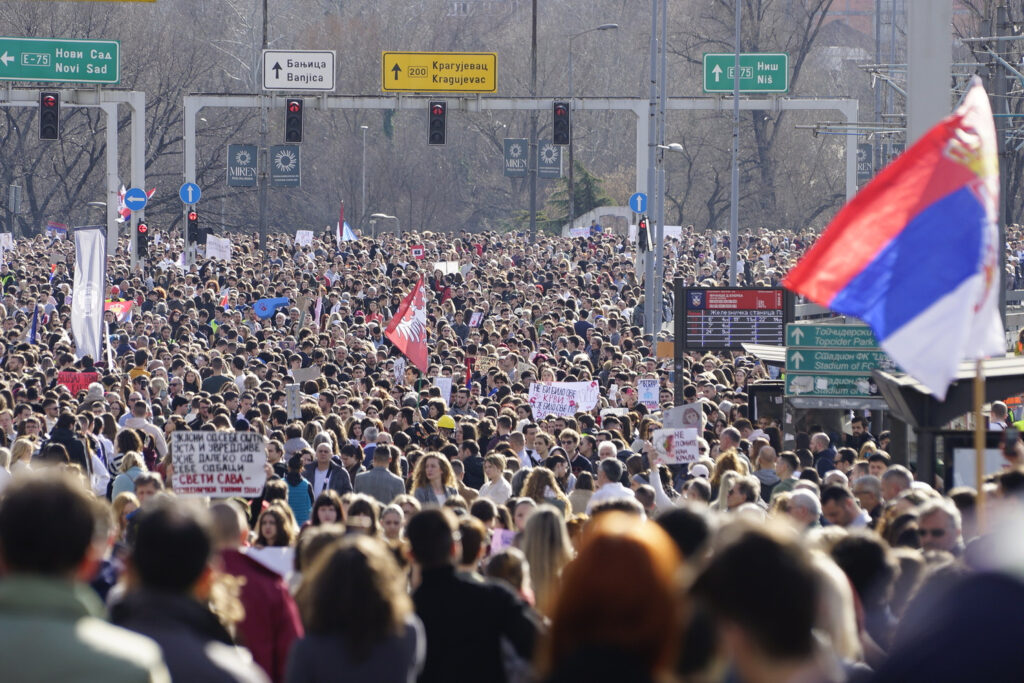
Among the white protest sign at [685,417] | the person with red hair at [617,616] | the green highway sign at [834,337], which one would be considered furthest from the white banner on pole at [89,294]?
the person with red hair at [617,616]

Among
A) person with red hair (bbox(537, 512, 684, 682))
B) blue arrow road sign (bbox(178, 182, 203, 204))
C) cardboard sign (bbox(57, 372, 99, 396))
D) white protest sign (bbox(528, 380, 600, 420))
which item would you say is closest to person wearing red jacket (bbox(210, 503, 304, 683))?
person with red hair (bbox(537, 512, 684, 682))

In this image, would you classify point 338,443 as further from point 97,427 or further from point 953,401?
point 953,401

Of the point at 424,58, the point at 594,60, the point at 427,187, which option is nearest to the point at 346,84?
the point at 427,187

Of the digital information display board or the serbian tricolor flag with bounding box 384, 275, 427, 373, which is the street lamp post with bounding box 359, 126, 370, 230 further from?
the digital information display board

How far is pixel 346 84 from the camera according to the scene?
92125 millimetres

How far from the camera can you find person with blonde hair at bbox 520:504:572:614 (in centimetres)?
699

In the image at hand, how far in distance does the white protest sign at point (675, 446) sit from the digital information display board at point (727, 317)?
20.6ft

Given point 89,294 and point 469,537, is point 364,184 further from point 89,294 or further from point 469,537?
point 469,537

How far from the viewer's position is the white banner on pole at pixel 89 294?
824 inches

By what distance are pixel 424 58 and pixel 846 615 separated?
132 ft

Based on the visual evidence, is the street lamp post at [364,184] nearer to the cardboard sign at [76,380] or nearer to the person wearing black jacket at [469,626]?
the cardboard sign at [76,380]

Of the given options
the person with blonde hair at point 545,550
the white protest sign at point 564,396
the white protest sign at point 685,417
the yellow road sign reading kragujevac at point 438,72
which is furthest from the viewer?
the yellow road sign reading kragujevac at point 438,72

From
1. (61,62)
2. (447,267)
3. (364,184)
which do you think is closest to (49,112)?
(61,62)

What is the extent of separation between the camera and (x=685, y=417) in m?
16.4
